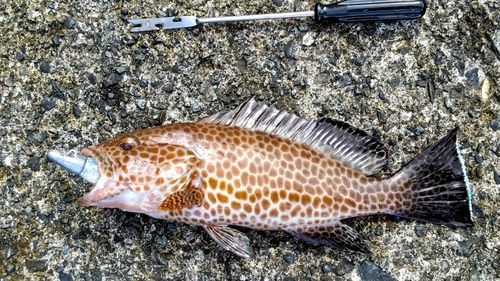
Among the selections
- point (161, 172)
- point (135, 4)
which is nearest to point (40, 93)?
point (135, 4)

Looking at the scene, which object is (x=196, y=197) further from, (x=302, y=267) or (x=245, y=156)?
(x=302, y=267)

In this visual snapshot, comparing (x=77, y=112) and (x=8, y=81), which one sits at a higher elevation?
(x=8, y=81)

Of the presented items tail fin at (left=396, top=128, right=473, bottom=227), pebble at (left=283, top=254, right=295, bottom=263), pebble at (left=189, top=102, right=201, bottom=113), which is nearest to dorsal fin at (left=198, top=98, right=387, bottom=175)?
tail fin at (left=396, top=128, right=473, bottom=227)

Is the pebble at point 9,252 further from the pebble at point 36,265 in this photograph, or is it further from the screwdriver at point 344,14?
the screwdriver at point 344,14

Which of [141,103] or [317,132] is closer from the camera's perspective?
[317,132]

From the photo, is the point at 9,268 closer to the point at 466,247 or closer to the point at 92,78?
the point at 92,78

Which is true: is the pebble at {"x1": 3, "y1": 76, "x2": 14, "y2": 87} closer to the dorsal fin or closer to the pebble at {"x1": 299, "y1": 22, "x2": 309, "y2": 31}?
the dorsal fin

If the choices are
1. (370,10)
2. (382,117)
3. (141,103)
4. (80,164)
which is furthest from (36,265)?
(370,10)
